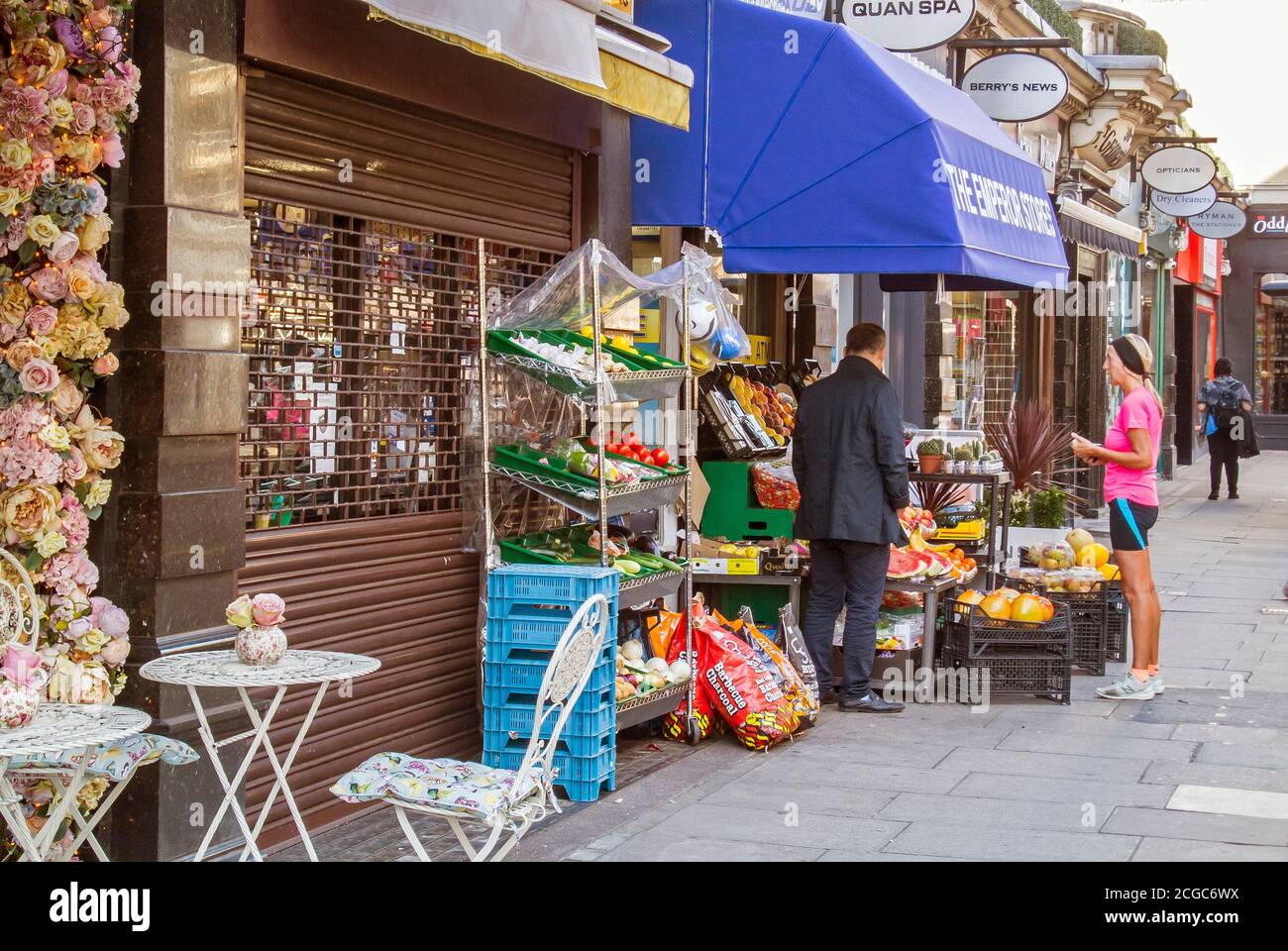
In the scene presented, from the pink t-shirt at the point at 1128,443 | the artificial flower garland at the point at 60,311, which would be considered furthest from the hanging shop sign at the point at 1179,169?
the artificial flower garland at the point at 60,311

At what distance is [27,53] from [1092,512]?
17114 mm

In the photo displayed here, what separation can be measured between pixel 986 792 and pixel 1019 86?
27.9 ft

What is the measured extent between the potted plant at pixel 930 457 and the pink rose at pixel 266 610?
570 centimetres

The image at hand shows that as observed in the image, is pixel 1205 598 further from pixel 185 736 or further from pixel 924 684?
pixel 185 736

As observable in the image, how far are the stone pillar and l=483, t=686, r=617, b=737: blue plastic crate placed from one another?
147 centimetres

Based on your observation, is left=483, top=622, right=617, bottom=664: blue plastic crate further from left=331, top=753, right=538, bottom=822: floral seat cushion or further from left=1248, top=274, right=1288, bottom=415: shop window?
left=1248, top=274, right=1288, bottom=415: shop window

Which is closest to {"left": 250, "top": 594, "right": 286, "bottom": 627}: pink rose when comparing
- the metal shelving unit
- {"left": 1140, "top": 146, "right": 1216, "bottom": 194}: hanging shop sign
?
the metal shelving unit

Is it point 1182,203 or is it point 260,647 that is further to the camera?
point 1182,203

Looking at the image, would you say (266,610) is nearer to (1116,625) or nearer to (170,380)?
(170,380)

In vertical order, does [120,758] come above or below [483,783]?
above

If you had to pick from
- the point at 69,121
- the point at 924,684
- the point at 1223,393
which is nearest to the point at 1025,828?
the point at 924,684

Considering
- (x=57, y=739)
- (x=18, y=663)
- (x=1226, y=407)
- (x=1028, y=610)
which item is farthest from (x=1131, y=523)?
(x=1226, y=407)

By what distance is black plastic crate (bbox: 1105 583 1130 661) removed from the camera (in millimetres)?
9789

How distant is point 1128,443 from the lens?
27.7 ft
